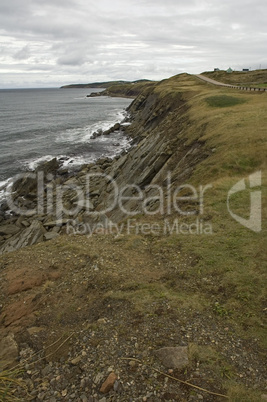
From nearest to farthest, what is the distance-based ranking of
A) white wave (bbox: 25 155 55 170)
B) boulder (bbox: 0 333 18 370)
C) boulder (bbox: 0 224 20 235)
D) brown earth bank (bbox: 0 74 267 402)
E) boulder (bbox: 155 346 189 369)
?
brown earth bank (bbox: 0 74 267 402) < boulder (bbox: 155 346 189 369) < boulder (bbox: 0 333 18 370) < boulder (bbox: 0 224 20 235) < white wave (bbox: 25 155 55 170)

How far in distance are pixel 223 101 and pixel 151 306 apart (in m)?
34.7

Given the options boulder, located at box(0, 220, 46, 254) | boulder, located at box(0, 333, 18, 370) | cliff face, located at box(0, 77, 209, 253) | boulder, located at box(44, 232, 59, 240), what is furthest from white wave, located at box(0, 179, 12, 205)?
boulder, located at box(0, 333, 18, 370)

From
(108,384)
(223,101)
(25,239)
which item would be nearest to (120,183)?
(25,239)

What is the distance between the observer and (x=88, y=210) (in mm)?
26391

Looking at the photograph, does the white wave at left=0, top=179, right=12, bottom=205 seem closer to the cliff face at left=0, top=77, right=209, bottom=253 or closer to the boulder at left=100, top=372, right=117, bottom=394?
the cliff face at left=0, top=77, right=209, bottom=253

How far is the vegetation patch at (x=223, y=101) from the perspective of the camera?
117ft

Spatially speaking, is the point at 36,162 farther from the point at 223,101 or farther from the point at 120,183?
the point at 223,101

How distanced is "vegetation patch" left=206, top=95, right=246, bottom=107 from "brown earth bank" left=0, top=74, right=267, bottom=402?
1863 cm

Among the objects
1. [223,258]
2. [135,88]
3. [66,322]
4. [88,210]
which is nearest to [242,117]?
[88,210]

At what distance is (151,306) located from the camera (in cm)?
898

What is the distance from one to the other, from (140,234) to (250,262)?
5.63 m

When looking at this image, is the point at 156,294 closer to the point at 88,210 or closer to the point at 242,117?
the point at 88,210

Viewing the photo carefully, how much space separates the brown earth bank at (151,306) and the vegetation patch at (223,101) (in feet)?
61.1

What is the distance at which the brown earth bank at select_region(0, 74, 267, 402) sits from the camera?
6.65m
